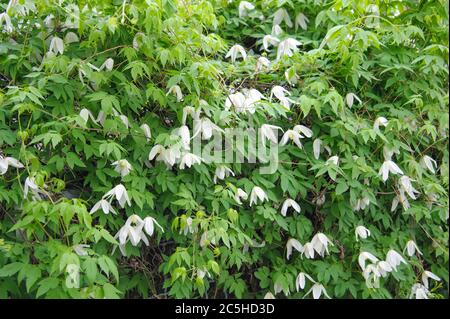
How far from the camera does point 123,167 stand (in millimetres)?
2119

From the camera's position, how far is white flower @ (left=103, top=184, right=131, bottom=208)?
6.64ft

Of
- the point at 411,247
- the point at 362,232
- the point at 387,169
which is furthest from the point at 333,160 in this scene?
the point at 411,247

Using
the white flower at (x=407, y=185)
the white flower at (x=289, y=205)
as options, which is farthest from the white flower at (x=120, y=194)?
the white flower at (x=407, y=185)

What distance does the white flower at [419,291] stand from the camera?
2.52 m

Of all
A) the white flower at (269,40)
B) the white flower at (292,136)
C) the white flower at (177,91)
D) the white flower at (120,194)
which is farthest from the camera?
the white flower at (269,40)

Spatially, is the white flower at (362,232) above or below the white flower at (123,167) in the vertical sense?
below

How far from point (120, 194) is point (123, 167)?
0.13 m

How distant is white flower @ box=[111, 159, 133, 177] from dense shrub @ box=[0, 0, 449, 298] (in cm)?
1

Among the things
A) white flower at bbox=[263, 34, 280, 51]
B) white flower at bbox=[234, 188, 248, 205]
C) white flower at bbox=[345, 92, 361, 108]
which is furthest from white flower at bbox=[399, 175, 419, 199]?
white flower at bbox=[263, 34, 280, 51]

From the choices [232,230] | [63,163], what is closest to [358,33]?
[232,230]

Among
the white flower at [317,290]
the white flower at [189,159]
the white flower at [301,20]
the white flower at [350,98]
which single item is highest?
the white flower at [301,20]

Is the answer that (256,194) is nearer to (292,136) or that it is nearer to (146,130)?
(292,136)

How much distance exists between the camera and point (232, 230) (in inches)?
85.7

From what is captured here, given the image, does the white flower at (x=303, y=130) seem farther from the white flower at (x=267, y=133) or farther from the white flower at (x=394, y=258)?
the white flower at (x=394, y=258)
